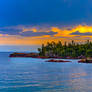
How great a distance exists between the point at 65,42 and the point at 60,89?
13942cm

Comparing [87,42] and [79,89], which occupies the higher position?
[87,42]

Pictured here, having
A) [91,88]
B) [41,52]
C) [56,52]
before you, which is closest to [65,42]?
[56,52]

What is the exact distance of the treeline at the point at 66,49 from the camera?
484 feet

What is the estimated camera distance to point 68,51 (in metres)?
156

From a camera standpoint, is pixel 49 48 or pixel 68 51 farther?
pixel 49 48

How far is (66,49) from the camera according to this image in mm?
159750

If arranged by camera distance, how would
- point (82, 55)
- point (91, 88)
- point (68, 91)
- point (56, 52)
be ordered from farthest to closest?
point (56, 52)
point (82, 55)
point (91, 88)
point (68, 91)

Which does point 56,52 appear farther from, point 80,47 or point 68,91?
point 68,91

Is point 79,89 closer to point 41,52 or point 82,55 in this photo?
point 82,55

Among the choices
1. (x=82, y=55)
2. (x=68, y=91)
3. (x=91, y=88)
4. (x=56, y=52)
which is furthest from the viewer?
(x=56, y=52)

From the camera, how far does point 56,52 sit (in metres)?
166

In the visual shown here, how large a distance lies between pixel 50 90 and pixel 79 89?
442 centimetres

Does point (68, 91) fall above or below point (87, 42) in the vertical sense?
below

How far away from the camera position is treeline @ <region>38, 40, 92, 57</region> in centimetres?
14750
